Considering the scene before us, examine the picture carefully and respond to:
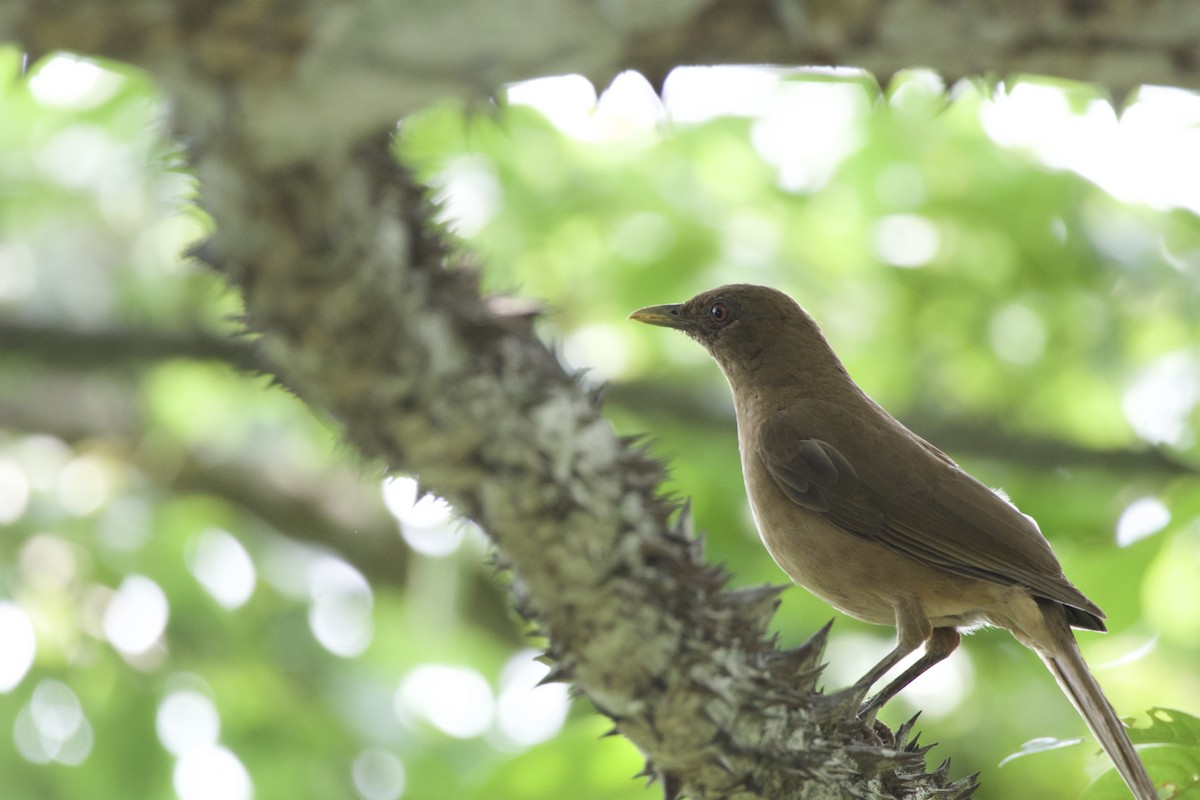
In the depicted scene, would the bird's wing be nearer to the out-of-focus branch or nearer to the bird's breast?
the bird's breast

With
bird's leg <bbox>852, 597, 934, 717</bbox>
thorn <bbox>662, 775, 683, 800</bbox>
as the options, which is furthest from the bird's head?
thorn <bbox>662, 775, 683, 800</bbox>

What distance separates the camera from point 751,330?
4.14 meters

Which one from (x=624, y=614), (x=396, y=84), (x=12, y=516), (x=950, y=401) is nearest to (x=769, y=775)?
(x=624, y=614)

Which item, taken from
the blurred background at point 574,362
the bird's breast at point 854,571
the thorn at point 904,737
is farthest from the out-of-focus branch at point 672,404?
the thorn at point 904,737

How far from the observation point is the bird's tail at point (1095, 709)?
101 inches

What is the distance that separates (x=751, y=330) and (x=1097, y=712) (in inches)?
65.0

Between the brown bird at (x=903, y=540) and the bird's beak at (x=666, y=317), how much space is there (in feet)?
1.77

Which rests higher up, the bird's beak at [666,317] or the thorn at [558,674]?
the bird's beak at [666,317]

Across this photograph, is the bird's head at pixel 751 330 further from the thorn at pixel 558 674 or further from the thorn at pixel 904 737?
the thorn at pixel 558 674

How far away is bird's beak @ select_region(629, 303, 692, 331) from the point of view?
4172mm

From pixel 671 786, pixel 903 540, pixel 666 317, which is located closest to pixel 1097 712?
pixel 903 540

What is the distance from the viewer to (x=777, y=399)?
156 inches

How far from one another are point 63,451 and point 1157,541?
7149mm

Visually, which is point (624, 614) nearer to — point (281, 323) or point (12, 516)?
point (281, 323)
